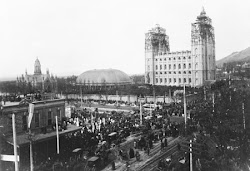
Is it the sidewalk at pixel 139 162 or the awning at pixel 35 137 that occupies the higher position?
the awning at pixel 35 137

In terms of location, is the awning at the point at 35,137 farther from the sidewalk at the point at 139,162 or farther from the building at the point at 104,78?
the building at the point at 104,78

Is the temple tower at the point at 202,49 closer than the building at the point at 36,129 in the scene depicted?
No

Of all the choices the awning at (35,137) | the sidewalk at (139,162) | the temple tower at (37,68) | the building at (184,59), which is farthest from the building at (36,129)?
the temple tower at (37,68)

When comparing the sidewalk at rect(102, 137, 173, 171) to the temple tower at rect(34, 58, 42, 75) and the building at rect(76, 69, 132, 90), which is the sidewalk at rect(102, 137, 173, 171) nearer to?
the building at rect(76, 69, 132, 90)

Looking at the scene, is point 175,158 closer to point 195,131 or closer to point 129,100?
point 195,131

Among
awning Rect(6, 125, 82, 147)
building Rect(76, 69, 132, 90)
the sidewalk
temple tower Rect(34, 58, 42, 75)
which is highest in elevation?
temple tower Rect(34, 58, 42, 75)

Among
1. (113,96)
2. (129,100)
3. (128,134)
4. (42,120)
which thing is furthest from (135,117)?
(113,96)

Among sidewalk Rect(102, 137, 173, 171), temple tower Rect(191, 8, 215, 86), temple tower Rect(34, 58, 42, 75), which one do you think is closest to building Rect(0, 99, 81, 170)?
sidewalk Rect(102, 137, 173, 171)
